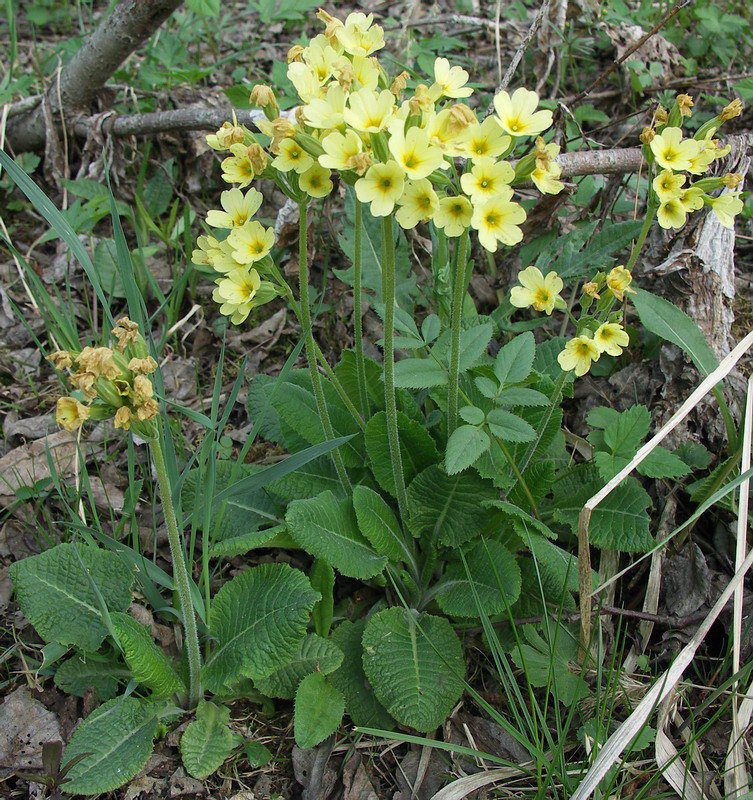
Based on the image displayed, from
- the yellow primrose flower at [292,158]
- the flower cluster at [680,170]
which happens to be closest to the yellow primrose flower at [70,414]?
the yellow primrose flower at [292,158]

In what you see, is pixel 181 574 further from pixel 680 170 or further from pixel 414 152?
pixel 680 170

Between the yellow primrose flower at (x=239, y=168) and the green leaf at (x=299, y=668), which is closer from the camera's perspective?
the yellow primrose flower at (x=239, y=168)

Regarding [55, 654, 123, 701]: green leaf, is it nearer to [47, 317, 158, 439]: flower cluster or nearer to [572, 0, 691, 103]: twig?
[47, 317, 158, 439]: flower cluster

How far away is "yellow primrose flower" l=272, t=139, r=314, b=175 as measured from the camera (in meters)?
1.77

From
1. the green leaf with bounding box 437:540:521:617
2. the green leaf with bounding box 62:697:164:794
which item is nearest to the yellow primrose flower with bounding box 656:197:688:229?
the green leaf with bounding box 437:540:521:617

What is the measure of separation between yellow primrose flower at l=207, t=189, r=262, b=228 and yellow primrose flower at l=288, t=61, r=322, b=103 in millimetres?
293

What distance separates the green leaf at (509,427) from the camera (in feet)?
6.60

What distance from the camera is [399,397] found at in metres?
2.55

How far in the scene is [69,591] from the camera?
221 cm

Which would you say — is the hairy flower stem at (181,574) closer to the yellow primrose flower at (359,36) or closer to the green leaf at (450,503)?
the green leaf at (450,503)

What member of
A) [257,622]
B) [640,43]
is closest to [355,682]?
[257,622]

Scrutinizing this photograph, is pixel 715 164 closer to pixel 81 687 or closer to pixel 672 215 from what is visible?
pixel 672 215

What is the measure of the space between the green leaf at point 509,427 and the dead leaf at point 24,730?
63.5 inches

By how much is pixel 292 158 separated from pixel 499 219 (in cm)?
54
